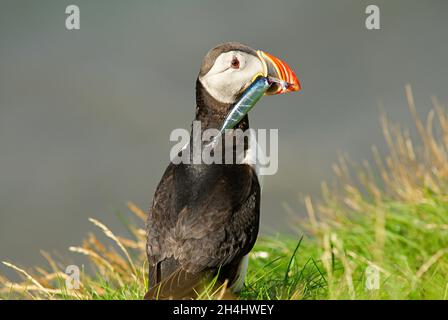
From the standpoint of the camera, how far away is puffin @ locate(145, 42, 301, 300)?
4.16m

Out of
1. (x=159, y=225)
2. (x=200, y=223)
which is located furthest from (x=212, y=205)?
(x=159, y=225)

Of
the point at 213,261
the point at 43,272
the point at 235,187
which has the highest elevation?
the point at 235,187

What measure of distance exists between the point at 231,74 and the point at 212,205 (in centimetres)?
77

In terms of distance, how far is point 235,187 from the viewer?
432 cm

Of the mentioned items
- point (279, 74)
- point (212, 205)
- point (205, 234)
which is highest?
point (279, 74)

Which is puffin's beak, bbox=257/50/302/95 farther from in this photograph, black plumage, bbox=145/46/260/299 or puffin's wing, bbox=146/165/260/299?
puffin's wing, bbox=146/165/260/299

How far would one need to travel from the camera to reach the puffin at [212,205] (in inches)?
164

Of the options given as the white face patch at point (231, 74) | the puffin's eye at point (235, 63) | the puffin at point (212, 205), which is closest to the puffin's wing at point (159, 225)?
the puffin at point (212, 205)

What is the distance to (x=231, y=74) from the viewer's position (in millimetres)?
4449

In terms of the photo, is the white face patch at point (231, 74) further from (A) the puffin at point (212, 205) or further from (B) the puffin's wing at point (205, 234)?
(B) the puffin's wing at point (205, 234)

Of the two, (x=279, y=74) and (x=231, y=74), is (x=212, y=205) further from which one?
(x=279, y=74)
